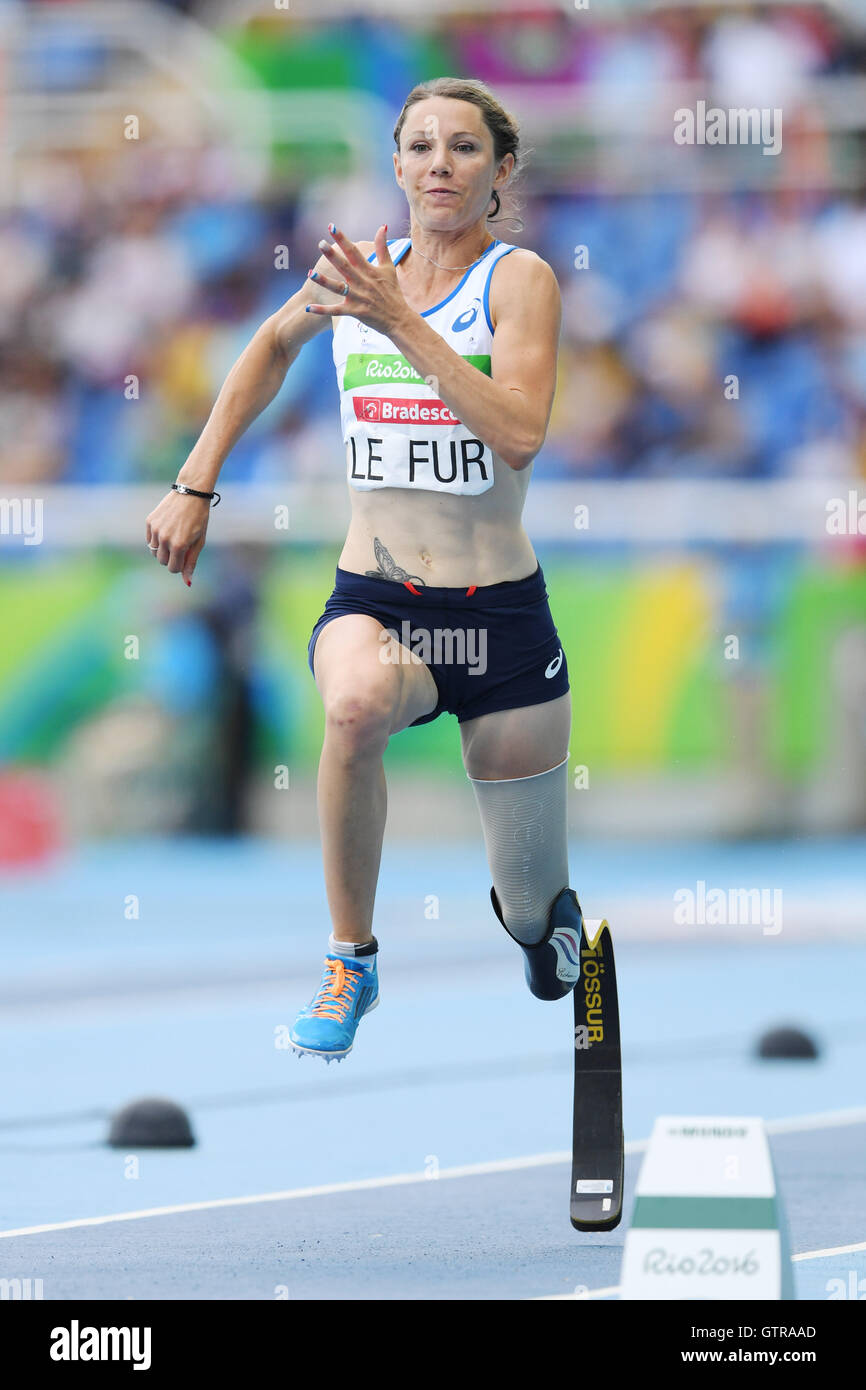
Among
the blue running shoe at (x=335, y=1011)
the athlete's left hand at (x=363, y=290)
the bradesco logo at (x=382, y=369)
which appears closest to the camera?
the athlete's left hand at (x=363, y=290)

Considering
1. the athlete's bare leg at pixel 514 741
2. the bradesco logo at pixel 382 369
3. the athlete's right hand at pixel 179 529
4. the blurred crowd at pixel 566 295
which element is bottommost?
the athlete's bare leg at pixel 514 741

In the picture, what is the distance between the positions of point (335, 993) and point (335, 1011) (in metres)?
0.08

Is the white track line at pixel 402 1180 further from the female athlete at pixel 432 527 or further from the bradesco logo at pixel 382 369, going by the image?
the bradesco logo at pixel 382 369

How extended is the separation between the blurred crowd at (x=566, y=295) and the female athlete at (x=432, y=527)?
29.2 feet

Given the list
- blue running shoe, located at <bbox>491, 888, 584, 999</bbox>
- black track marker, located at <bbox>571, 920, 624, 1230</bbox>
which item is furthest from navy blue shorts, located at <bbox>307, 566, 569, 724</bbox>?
black track marker, located at <bbox>571, 920, 624, 1230</bbox>

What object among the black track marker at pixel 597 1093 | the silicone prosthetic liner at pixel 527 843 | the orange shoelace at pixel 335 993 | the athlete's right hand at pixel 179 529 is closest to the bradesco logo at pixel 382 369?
the athlete's right hand at pixel 179 529

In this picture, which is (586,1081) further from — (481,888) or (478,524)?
(481,888)

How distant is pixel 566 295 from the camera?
16.1m

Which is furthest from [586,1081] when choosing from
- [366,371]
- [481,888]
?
[481,888]

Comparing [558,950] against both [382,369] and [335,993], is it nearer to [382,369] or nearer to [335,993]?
[335,993]

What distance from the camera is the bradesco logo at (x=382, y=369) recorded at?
5.71m

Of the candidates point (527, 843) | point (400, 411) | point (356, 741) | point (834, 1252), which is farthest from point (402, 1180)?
point (400, 411)

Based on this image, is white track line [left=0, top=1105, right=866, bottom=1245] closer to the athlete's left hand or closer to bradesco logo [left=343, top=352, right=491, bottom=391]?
bradesco logo [left=343, top=352, right=491, bottom=391]

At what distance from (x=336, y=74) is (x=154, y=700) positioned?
599cm
